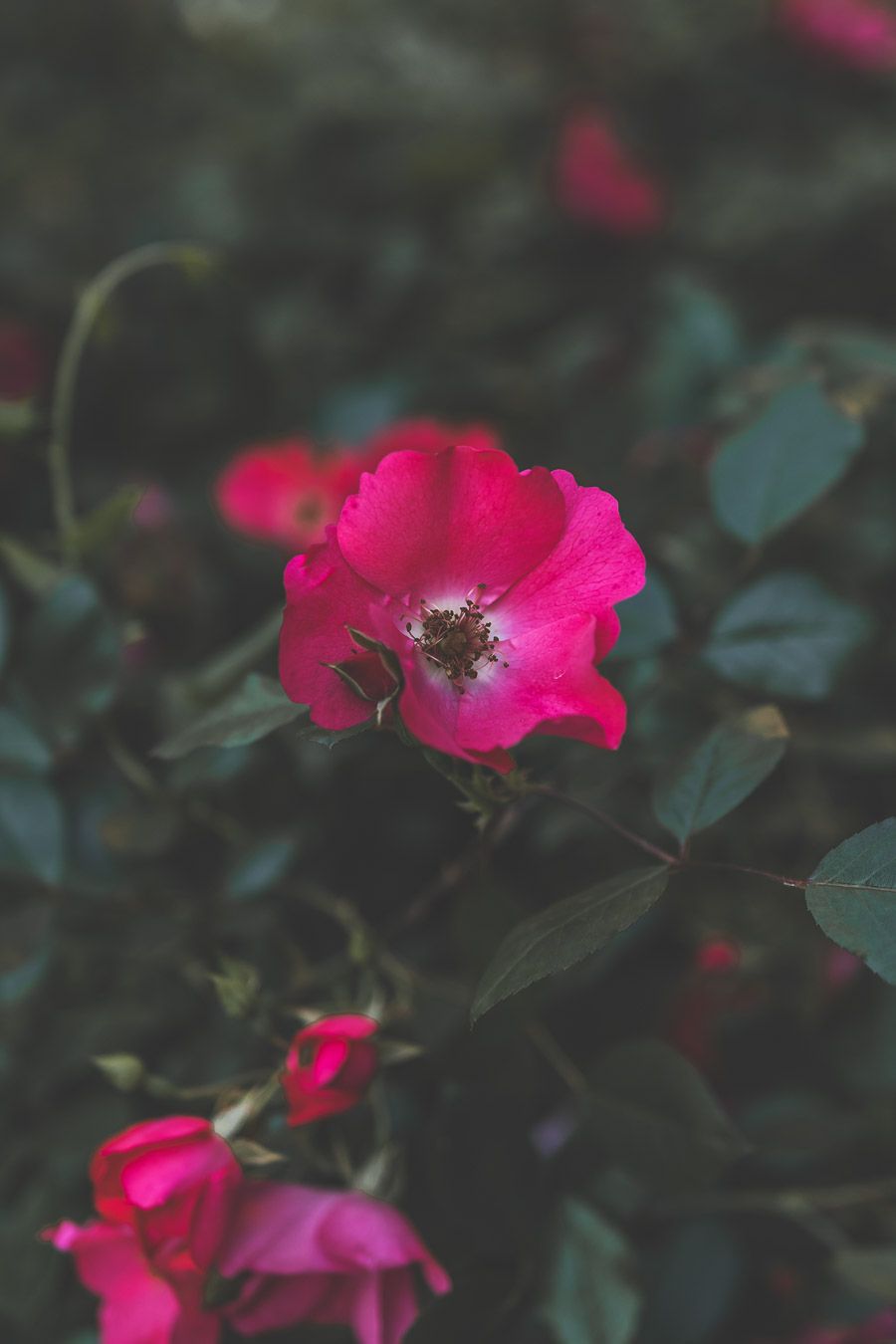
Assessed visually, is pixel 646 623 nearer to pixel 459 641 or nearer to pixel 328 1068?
pixel 459 641

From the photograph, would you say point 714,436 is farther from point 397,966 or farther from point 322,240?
point 322,240

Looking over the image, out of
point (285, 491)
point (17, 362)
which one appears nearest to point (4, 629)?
point (285, 491)

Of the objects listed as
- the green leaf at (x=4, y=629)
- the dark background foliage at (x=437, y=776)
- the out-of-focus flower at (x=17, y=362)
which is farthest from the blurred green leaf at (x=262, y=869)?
the out-of-focus flower at (x=17, y=362)

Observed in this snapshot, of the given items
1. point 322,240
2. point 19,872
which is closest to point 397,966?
point 19,872

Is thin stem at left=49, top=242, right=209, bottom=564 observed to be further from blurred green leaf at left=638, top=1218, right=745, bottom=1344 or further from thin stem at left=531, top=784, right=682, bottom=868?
blurred green leaf at left=638, top=1218, right=745, bottom=1344

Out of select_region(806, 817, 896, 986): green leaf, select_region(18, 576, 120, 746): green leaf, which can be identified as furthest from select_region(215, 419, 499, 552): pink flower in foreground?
select_region(806, 817, 896, 986): green leaf

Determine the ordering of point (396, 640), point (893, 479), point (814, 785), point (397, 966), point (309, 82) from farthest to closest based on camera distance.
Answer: point (309, 82)
point (893, 479)
point (814, 785)
point (397, 966)
point (396, 640)

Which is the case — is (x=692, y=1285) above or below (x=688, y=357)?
below
